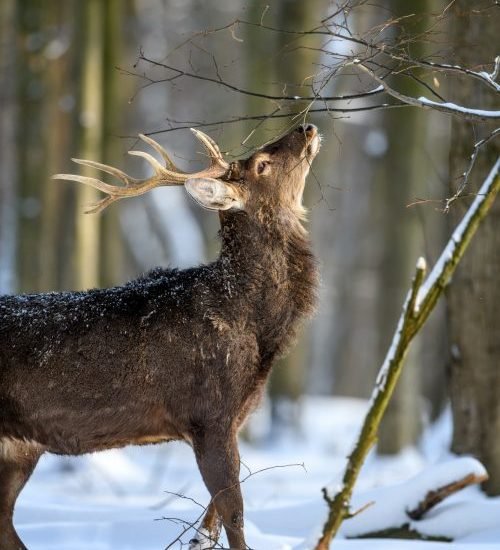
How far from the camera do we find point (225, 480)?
238 inches

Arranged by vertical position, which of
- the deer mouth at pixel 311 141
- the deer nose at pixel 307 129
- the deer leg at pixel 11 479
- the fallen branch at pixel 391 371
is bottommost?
the deer leg at pixel 11 479

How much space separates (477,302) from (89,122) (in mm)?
7979

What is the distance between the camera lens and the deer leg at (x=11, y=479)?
21.4 ft

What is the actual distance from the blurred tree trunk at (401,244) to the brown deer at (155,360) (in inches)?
311

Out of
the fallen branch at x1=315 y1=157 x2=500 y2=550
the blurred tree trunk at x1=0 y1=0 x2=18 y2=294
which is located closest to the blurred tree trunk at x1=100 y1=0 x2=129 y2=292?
the blurred tree trunk at x1=0 y1=0 x2=18 y2=294

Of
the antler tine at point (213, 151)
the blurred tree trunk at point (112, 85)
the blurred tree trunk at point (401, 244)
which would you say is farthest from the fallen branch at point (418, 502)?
the blurred tree trunk at point (112, 85)

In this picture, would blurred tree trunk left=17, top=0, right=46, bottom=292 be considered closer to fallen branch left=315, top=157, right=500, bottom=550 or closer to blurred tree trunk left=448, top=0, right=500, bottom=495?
blurred tree trunk left=448, top=0, right=500, bottom=495

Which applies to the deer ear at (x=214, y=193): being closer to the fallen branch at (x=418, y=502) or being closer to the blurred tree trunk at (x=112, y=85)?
the fallen branch at (x=418, y=502)

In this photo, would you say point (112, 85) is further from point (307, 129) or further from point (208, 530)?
point (208, 530)

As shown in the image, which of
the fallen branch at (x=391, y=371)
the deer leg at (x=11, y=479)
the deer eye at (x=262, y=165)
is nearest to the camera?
the fallen branch at (x=391, y=371)

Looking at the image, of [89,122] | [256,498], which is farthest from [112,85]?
[256,498]

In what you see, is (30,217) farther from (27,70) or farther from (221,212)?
(221,212)

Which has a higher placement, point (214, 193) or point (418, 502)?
point (214, 193)

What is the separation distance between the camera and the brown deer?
614 centimetres
